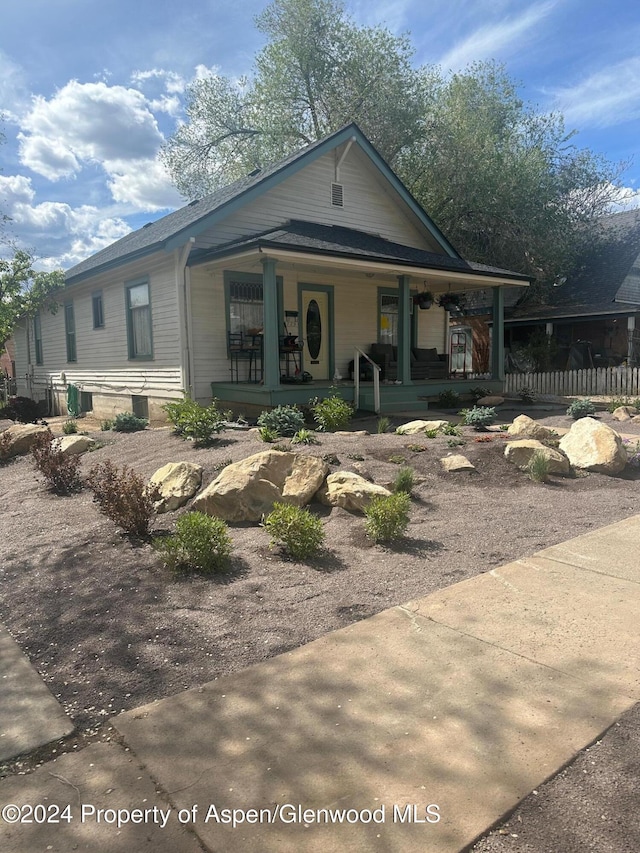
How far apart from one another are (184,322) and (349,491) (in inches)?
280

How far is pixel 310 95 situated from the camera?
24.6 metres

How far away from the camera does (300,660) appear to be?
10.8 ft

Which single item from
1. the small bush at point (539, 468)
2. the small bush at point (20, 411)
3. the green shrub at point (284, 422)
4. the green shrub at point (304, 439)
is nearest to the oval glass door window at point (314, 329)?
the green shrub at point (284, 422)

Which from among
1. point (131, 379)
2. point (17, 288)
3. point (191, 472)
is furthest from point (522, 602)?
point (17, 288)

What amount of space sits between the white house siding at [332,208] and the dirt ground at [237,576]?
6.81 m

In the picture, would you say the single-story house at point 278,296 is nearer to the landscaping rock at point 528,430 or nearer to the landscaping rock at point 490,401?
the landscaping rock at point 490,401

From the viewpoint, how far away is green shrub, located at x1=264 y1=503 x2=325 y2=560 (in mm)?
4797

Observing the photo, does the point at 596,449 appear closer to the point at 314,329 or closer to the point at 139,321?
the point at 314,329

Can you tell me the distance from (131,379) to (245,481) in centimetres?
908

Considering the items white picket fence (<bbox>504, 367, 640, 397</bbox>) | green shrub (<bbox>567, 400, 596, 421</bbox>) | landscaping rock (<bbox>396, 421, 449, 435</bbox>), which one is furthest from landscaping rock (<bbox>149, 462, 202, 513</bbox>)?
white picket fence (<bbox>504, 367, 640, 397</bbox>)

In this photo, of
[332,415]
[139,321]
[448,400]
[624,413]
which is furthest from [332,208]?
[624,413]

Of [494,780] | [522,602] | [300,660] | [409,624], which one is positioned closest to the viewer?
[494,780]

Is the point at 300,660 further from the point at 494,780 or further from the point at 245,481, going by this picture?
the point at 245,481

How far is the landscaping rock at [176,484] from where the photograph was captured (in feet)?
20.9
